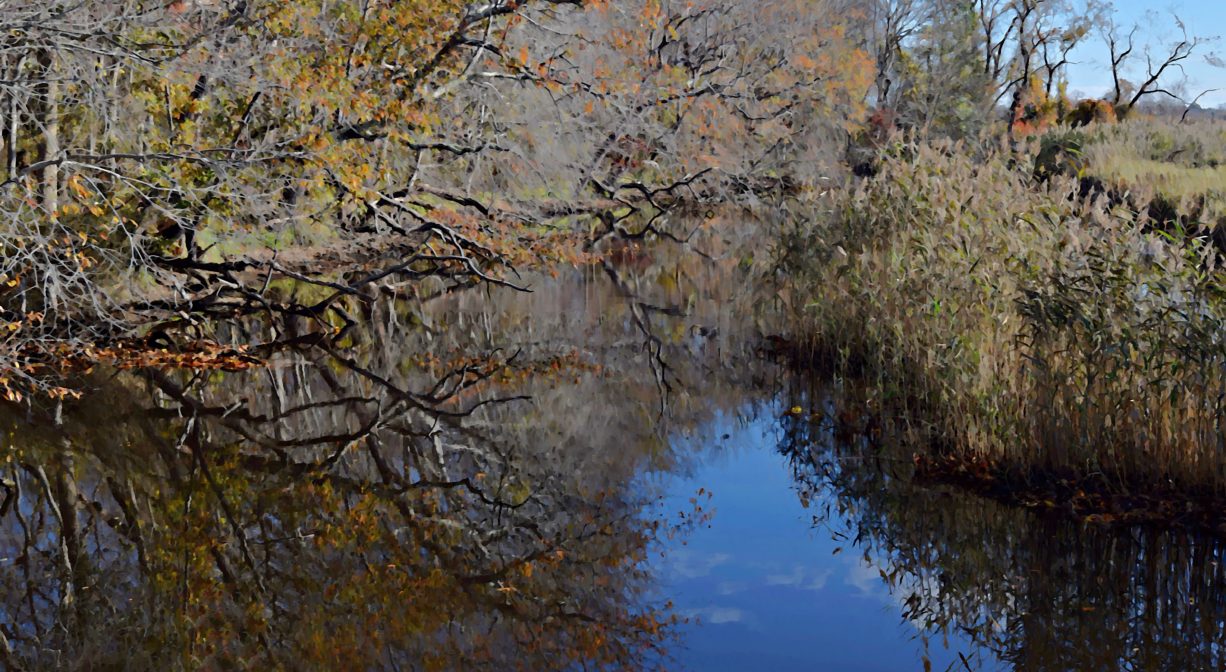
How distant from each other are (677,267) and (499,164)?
11.8 ft

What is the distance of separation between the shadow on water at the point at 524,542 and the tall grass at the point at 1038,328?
522 millimetres

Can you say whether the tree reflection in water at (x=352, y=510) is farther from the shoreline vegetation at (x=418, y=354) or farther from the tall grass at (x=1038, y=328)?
the tall grass at (x=1038, y=328)

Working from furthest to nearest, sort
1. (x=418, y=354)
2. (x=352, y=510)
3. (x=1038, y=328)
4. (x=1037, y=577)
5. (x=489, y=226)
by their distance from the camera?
(x=489, y=226) < (x=418, y=354) < (x=1038, y=328) < (x=352, y=510) < (x=1037, y=577)

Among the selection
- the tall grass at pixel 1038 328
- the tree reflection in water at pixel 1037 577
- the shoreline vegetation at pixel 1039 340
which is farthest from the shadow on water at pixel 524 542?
the tall grass at pixel 1038 328

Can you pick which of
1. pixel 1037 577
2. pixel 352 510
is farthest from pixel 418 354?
pixel 1037 577

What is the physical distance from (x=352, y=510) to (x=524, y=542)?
117 cm

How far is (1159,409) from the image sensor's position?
683 centimetres

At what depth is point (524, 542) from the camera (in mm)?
7012

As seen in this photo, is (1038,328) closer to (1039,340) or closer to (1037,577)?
(1039,340)

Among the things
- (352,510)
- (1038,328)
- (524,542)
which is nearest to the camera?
(524,542)

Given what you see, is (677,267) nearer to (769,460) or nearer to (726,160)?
(726,160)

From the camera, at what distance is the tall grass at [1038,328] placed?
6.82m

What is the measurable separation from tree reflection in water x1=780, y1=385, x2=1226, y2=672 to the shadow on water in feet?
0.06

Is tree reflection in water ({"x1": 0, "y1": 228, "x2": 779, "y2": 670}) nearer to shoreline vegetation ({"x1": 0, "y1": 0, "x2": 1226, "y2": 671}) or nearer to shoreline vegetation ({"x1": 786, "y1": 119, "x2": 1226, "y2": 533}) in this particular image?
shoreline vegetation ({"x1": 0, "y1": 0, "x2": 1226, "y2": 671})
